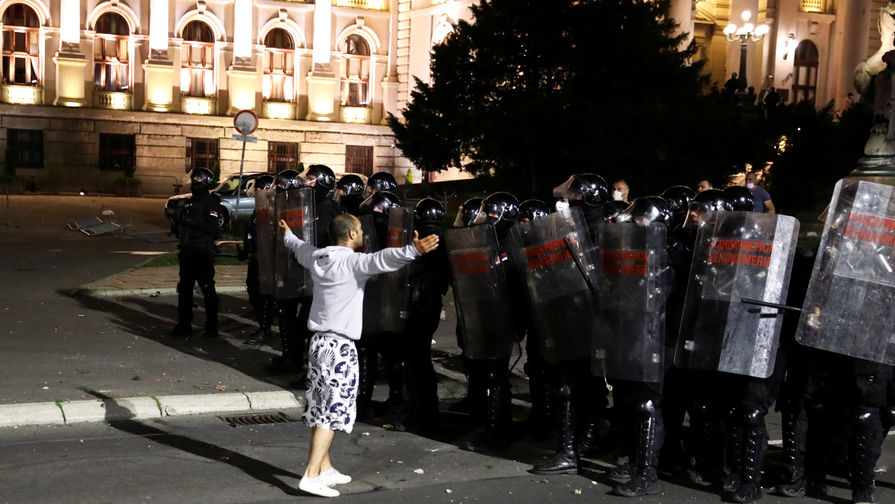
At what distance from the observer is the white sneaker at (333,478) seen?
20.8 feet

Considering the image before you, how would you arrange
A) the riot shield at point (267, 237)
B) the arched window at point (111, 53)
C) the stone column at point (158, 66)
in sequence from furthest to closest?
the stone column at point (158, 66)
the arched window at point (111, 53)
the riot shield at point (267, 237)

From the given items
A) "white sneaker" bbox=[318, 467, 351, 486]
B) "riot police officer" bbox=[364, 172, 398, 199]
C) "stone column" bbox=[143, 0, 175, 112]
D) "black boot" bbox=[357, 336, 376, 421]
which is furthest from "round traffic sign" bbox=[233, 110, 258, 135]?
"stone column" bbox=[143, 0, 175, 112]

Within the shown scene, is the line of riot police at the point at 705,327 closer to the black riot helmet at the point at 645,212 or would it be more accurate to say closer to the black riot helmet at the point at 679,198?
the black riot helmet at the point at 645,212

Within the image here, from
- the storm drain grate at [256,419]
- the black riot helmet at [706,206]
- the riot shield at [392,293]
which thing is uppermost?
the black riot helmet at [706,206]

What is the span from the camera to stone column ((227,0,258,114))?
41688 millimetres

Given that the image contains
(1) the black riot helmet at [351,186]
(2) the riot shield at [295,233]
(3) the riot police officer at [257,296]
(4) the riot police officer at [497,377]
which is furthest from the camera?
(3) the riot police officer at [257,296]

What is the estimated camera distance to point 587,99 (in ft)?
71.9

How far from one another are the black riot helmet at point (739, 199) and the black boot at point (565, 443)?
1670mm

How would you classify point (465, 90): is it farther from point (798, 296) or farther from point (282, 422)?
point (798, 296)

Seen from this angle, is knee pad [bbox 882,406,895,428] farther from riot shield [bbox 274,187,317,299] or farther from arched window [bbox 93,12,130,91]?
arched window [bbox 93,12,130,91]

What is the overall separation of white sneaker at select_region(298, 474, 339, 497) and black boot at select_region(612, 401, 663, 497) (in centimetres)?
180

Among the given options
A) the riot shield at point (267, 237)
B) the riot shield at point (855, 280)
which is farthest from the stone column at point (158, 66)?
the riot shield at point (855, 280)

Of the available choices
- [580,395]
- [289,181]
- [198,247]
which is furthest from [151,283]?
[580,395]

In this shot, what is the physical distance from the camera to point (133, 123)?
40406 mm
